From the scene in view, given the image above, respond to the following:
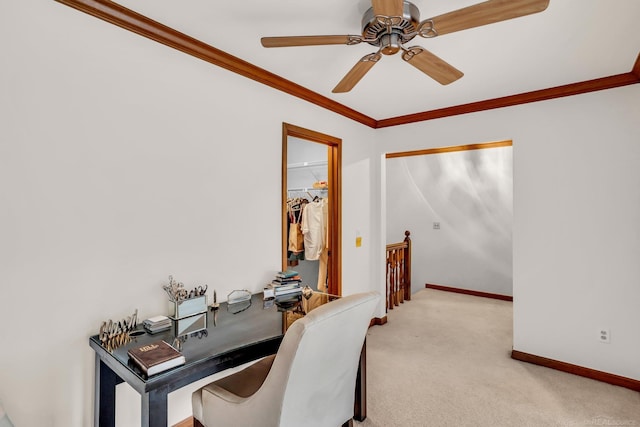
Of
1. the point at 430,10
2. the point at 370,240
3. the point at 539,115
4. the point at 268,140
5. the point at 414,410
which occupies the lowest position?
the point at 414,410

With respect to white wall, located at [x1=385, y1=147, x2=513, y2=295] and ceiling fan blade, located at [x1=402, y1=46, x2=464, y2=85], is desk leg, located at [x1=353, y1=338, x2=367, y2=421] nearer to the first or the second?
ceiling fan blade, located at [x1=402, y1=46, x2=464, y2=85]

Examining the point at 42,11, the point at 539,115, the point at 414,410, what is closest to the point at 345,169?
the point at 539,115

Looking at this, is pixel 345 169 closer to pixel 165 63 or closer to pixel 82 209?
pixel 165 63

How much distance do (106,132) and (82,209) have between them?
396 mm

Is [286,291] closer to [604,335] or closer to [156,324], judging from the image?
[156,324]

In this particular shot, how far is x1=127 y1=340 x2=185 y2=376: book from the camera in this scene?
1188mm

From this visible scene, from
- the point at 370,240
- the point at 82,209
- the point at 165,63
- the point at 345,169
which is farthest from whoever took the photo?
the point at 370,240

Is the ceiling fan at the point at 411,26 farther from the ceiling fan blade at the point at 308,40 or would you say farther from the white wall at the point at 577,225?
the white wall at the point at 577,225

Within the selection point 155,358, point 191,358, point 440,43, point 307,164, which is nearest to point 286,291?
point 191,358

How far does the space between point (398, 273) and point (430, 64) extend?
10.9 ft

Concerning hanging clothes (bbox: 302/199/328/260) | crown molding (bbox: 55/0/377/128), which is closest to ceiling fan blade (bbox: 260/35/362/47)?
crown molding (bbox: 55/0/377/128)

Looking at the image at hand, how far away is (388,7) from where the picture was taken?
4.23 feet

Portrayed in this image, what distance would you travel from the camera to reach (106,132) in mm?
1604

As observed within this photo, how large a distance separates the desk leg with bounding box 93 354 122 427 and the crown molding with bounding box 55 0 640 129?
5.49ft
